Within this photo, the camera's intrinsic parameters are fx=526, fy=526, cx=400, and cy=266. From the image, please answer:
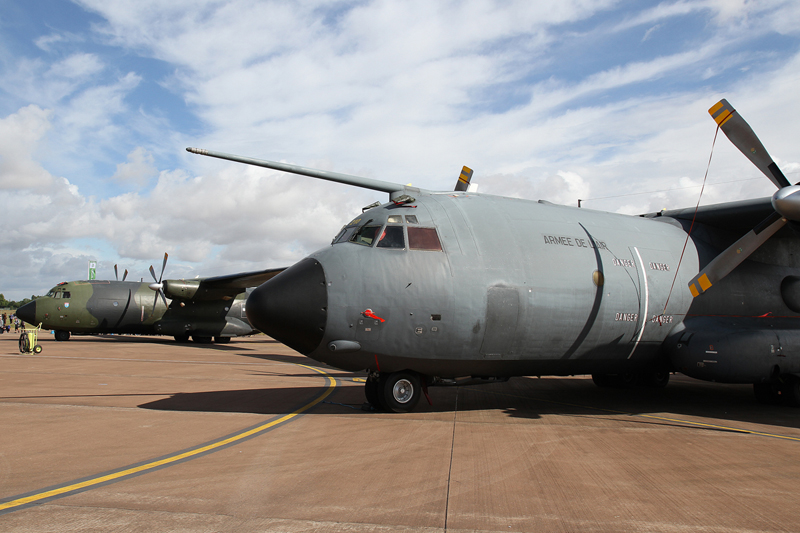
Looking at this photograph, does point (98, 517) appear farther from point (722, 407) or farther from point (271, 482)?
point (722, 407)

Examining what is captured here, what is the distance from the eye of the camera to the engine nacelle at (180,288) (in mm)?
30766

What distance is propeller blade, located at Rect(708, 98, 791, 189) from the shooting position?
10.7 meters

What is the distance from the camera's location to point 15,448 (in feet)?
22.5

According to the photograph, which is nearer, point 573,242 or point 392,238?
point 392,238

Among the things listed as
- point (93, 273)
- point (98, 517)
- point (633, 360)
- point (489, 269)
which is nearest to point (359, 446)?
point (98, 517)

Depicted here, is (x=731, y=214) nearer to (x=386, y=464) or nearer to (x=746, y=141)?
(x=746, y=141)

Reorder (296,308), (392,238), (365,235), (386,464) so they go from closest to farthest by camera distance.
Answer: (386,464) < (296,308) < (392,238) < (365,235)

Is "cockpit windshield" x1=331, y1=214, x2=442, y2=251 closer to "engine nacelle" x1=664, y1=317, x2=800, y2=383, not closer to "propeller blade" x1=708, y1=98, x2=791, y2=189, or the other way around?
"engine nacelle" x1=664, y1=317, x2=800, y2=383

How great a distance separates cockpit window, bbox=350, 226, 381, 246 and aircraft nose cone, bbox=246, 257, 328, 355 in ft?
3.06

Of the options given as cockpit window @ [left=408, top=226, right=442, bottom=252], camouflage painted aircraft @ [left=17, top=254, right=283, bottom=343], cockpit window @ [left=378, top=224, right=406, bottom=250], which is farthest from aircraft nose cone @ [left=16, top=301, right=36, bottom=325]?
cockpit window @ [left=408, top=226, right=442, bottom=252]

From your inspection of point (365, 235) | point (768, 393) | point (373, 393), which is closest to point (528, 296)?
point (365, 235)

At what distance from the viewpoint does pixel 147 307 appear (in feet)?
106

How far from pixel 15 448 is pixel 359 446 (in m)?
4.47

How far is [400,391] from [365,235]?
9.66 ft
